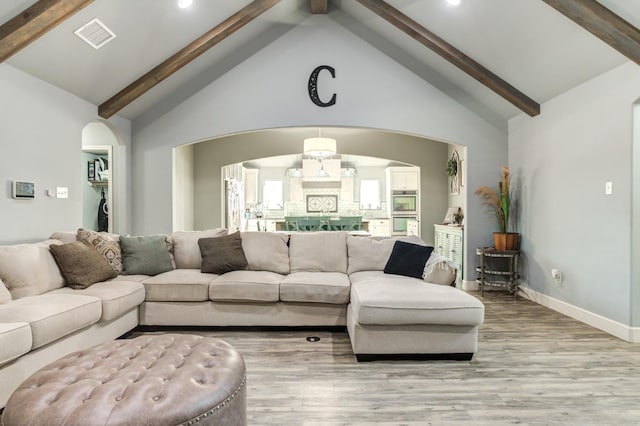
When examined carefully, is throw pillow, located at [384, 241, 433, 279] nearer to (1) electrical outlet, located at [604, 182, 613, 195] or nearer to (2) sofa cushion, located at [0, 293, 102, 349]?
(1) electrical outlet, located at [604, 182, 613, 195]

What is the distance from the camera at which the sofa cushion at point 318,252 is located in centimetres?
390

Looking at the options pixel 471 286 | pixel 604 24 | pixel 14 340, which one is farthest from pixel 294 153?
pixel 14 340

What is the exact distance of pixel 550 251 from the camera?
4332 mm

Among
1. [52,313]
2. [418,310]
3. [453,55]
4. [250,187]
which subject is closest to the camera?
[52,313]

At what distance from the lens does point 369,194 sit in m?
11.0

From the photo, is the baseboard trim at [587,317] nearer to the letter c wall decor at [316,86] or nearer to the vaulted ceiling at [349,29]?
the vaulted ceiling at [349,29]

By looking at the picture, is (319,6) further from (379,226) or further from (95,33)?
(379,226)

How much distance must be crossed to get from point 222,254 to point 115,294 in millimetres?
1033

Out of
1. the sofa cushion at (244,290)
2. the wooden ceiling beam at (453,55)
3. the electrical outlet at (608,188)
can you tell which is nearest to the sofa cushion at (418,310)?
the sofa cushion at (244,290)

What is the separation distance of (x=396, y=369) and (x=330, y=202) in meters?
8.18

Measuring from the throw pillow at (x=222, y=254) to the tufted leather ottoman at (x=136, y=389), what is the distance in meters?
1.86

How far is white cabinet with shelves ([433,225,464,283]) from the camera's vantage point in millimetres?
5570

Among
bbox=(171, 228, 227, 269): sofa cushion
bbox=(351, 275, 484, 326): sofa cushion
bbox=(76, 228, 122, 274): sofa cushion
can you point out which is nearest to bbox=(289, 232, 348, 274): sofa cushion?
bbox=(171, 228, 227, 269): sofa cushion

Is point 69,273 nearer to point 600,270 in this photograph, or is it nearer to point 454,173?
point 600,270
